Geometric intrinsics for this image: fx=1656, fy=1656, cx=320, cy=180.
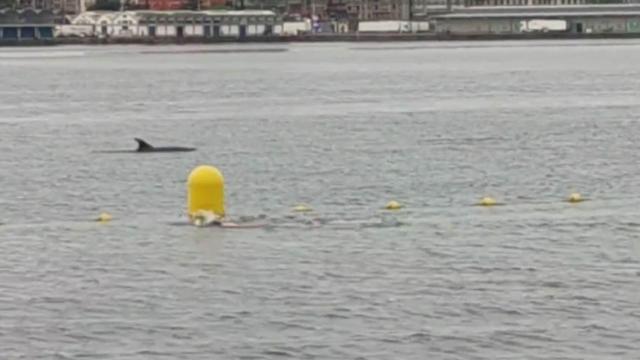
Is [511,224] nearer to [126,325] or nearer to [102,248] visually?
[102,248]

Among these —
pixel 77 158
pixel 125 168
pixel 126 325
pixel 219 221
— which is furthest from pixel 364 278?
pixel 77 158

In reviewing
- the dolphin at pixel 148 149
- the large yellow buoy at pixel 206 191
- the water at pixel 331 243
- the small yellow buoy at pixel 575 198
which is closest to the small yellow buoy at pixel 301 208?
the water at pixel 331 243

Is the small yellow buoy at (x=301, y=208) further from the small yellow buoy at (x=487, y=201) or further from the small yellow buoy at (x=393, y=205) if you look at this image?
the small yellow buoy at (x=487, y=201)

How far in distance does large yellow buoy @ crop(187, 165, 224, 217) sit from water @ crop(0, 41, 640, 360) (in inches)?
26.1

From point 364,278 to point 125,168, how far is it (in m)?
19.8

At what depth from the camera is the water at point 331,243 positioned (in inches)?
770

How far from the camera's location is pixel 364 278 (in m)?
23.5

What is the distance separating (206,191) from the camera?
2888cm

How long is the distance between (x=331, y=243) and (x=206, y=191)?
2956 millimetres

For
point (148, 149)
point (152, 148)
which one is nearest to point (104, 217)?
point (148, 149)

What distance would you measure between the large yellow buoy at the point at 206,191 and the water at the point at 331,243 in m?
0.66

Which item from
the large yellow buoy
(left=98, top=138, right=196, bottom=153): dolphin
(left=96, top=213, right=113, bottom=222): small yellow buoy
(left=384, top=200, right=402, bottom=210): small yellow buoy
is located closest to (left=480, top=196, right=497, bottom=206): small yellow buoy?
(left=384, top=200, right=402, bottom=210): small yellow buoy

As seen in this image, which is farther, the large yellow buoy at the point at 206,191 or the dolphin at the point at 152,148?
the dolphin at the point at 152,148

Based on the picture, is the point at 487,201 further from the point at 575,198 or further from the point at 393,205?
the point at 393,205
